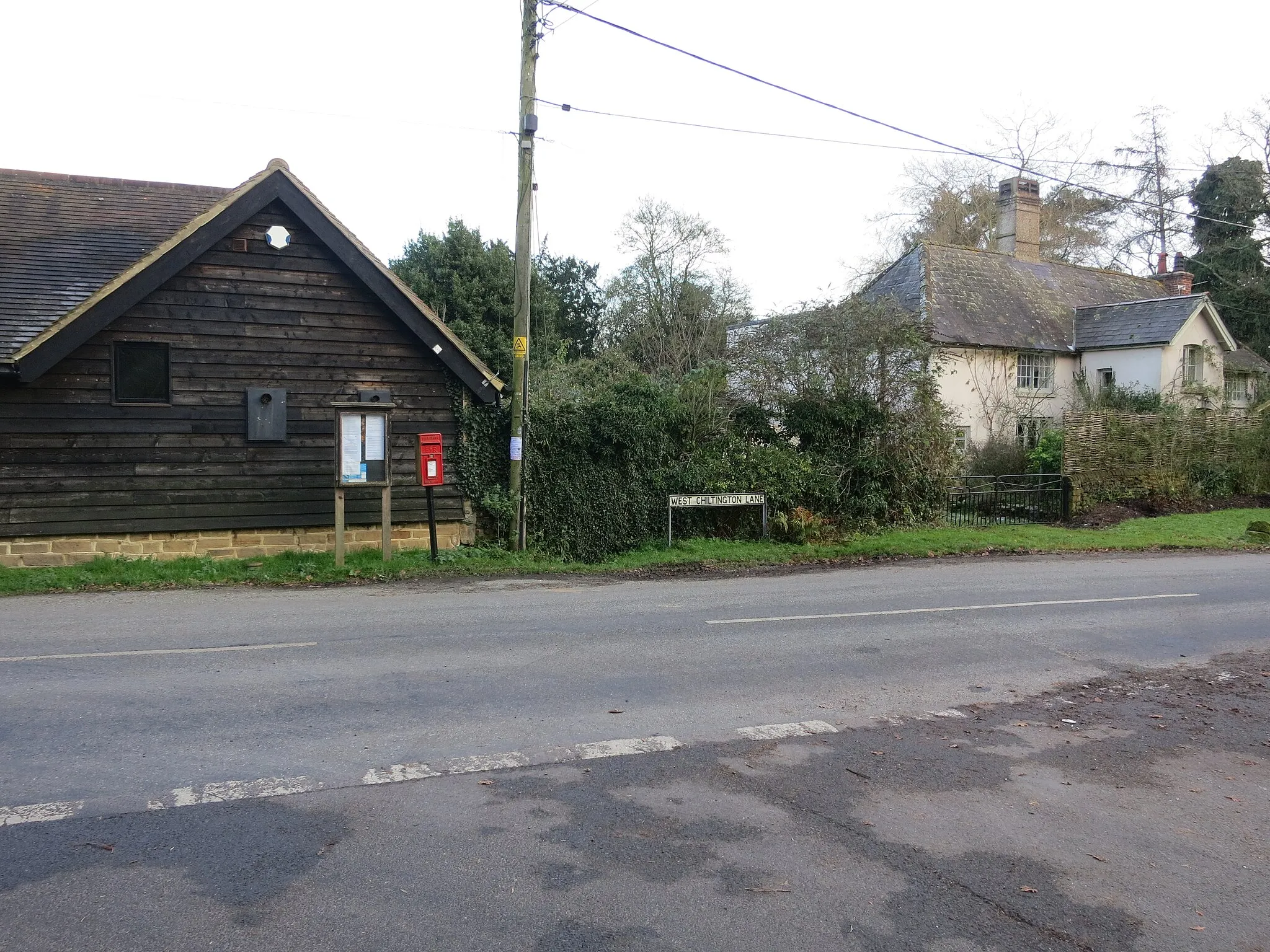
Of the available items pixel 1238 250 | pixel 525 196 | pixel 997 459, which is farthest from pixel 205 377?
pixel 1238 250

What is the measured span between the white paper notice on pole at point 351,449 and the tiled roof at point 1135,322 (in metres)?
26.1

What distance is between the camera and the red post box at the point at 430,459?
523 inches

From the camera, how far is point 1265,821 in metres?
5.12

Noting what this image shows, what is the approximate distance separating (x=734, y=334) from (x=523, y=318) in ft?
20.4

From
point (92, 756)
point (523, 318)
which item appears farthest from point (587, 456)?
point (92, 756)

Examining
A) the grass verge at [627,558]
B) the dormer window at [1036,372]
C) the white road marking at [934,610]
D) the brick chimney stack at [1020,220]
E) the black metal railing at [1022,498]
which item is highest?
the brick chimney stack at [1020,220]

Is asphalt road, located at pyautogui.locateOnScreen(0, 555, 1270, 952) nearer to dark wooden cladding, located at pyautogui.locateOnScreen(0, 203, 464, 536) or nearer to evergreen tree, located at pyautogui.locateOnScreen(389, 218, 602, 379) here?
dark wooden cladding, located at pyautogui.locateOnScreen(0, 203, 464, 536)

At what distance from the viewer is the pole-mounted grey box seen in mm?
13836

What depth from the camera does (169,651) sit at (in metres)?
8.15

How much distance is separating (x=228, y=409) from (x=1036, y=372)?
2537cm

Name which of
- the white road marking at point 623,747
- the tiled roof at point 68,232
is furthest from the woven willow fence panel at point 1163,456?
the tiled roof at point 68,232

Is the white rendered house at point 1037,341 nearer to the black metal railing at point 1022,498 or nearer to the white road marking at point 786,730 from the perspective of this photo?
the black metal railing at point 1022,498

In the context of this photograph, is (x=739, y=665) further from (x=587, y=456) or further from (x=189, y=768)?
(x=587, y=456)

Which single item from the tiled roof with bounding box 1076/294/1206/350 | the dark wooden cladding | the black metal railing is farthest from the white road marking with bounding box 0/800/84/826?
the tiled roof with bounding box 1076/294/1206/350
